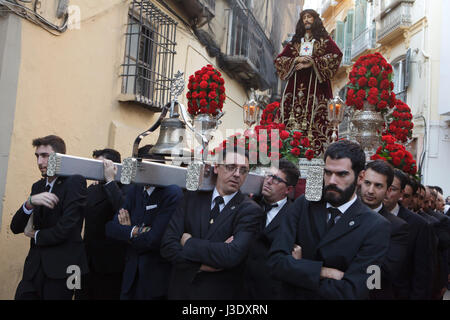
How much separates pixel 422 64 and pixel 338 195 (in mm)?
13435

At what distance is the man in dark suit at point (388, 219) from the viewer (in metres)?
2.78

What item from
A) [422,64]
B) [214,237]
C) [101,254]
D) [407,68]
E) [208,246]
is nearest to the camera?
[208,246]

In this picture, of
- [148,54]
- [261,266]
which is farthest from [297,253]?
[148,54]

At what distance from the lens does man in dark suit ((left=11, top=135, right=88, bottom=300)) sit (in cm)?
311

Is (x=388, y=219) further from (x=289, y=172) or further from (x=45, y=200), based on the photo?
(x=45, y=200)

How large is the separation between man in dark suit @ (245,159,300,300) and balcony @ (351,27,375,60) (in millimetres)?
15186

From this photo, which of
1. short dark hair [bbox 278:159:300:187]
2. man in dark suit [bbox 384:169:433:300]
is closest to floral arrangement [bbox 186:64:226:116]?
short dark hair [bbox 278:159:300:187]

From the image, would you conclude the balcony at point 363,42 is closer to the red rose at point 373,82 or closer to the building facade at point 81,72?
the building facade at point 81,72

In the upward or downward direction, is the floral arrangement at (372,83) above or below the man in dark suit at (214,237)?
above

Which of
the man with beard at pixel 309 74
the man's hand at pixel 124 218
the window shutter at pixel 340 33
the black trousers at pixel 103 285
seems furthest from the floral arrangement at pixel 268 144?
the window shutter at pixel 340 33

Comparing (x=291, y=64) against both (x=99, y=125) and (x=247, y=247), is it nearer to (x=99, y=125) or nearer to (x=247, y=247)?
(x=99, y=125)

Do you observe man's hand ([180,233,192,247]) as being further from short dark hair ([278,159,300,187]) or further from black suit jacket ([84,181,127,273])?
short dark hair ([278,159,300,187])

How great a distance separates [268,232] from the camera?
3.28 m

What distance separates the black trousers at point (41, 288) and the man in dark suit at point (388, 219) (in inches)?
85.2
